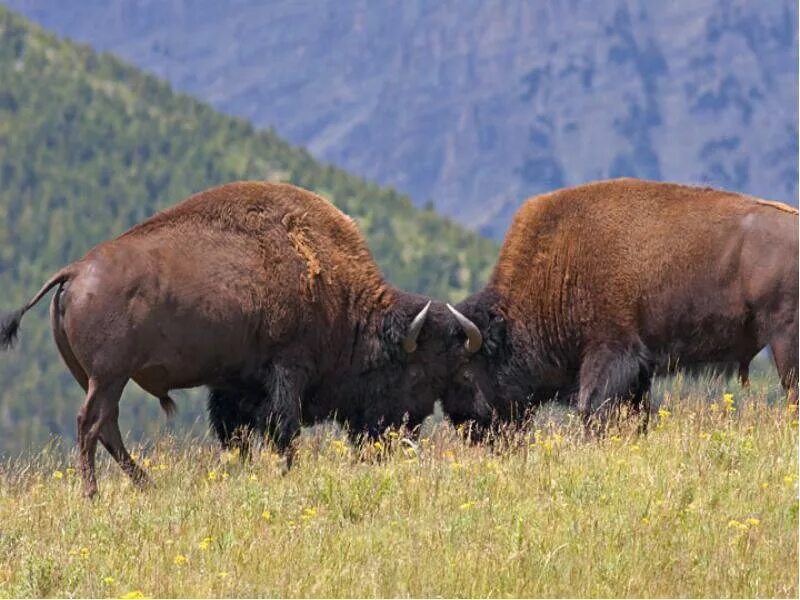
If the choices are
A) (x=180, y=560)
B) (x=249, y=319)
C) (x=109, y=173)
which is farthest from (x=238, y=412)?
(x=109, y=173)

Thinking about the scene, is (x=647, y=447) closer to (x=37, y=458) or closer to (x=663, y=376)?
(x=663, y=376)

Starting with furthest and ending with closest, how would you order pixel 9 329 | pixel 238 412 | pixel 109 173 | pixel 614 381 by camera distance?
1. pixel 109 173
2. pixel 238 412
3. pixel 614 381
4. pixel 9 329

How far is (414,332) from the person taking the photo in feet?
43.8

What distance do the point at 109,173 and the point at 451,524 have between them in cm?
15640

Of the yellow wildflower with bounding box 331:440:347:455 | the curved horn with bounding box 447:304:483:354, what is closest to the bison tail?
the yellow wildflower with bounding box 331:440:347:455

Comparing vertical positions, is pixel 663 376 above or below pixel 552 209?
below

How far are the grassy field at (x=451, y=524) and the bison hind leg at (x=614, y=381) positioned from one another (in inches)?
50.4

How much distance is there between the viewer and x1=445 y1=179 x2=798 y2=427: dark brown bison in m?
12.4

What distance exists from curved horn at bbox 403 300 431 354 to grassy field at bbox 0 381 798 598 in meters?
2.07

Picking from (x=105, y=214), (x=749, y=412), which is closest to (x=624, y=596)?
(x=749, y=412)

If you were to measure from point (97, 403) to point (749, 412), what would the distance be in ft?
13.2

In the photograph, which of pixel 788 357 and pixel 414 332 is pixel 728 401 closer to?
pixel 788 357

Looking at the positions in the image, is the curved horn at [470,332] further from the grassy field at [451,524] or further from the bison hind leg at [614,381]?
the grassy field at [451,524]

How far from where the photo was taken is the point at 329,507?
31.3 feet
